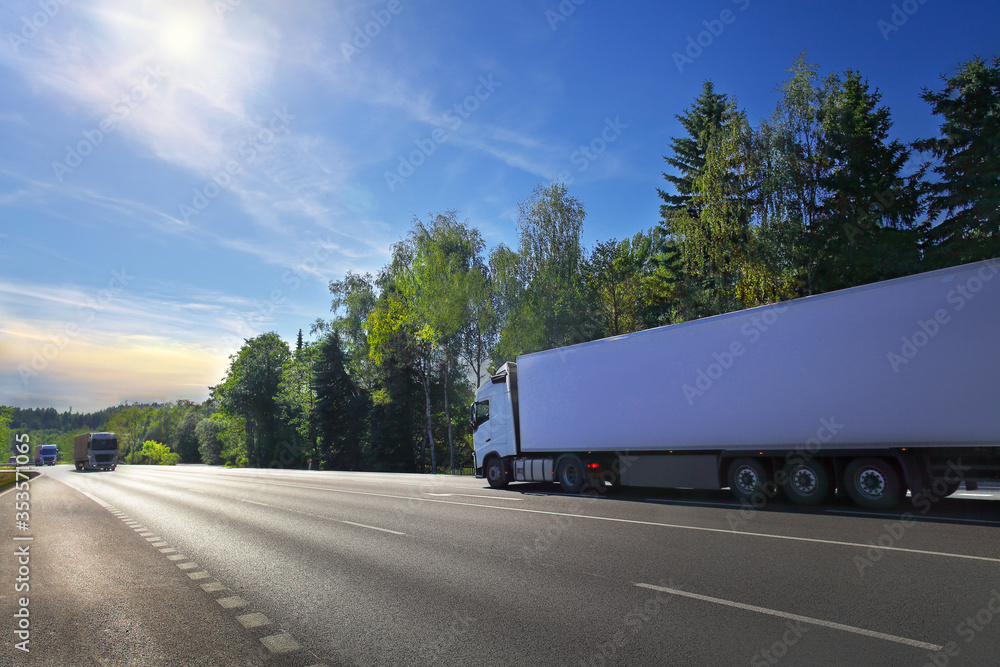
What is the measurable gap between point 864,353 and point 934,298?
1.35 m

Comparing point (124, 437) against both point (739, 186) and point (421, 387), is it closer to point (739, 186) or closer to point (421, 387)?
point (421, 387)

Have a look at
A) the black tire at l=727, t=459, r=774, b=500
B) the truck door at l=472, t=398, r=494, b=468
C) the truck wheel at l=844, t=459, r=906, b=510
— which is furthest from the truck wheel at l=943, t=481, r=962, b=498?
the truck door at l=472, t=398, r=494, b=468

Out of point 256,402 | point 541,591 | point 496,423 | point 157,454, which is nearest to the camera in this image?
point 541,591

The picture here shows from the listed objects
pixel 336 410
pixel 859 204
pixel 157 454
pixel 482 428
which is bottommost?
pixel 157 454

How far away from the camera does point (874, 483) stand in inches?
397

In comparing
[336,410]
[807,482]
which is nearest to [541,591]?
[807,482]

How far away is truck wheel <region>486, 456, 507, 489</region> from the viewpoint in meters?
17.8

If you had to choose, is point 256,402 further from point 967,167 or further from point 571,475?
point 967,167

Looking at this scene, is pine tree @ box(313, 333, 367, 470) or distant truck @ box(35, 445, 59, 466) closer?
pine tree @ box(313, 333, 367, 470)

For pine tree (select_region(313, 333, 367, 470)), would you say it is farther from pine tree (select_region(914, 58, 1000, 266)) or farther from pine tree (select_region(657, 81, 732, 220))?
pine tree (select_region(914, 58, 1000, 266))

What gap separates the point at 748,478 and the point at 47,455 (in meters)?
102

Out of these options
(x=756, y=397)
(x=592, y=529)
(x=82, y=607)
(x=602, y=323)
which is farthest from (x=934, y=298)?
(x=602, y=323)

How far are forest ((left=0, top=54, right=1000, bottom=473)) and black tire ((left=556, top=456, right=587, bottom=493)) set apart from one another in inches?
543

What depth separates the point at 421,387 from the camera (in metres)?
44.1
